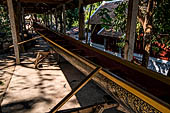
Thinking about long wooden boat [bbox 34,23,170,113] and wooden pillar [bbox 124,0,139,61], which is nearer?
long wooden boat [bbox 34,23,170,113]

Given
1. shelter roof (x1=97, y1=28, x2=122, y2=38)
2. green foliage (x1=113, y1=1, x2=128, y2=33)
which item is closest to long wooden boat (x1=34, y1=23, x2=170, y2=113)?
green foliage (x1=113, y1=1, x2=128, y2=33)

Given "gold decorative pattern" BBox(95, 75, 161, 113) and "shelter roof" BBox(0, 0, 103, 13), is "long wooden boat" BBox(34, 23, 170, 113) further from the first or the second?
"shelter roof" BBox(0, 0, 103, 13)

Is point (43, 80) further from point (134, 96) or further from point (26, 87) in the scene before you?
point (134, 96)

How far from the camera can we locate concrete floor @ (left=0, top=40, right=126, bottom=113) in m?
3.32

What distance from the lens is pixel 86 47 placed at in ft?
12.8

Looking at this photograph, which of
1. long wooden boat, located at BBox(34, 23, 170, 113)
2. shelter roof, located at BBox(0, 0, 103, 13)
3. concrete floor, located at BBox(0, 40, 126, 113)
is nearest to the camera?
long wooden boat, located at BBox(34, 23, 170, 113)

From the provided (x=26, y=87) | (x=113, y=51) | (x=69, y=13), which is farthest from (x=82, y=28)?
(x=69, y=13)

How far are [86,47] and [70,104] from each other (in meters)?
1.72

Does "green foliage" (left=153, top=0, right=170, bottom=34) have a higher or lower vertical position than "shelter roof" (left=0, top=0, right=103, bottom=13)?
lower

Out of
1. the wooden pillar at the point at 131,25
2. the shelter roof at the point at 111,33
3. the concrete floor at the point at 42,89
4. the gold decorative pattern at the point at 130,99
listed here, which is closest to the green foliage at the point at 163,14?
the wooden pillar at the point at 131,25

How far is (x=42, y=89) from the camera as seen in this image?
13.8ft

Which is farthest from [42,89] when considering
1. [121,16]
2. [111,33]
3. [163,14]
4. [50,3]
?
[111,33]

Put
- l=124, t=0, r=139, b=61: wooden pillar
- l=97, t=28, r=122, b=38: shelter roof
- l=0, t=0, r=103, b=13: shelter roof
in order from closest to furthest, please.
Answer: l=124, t=0, r=139, b=61: wooden pillar < l=0, t=0, r=103, b=13: shelter roof < l=97, t=28, r=122, b=38: shelter roof

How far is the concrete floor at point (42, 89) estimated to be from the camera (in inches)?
131
